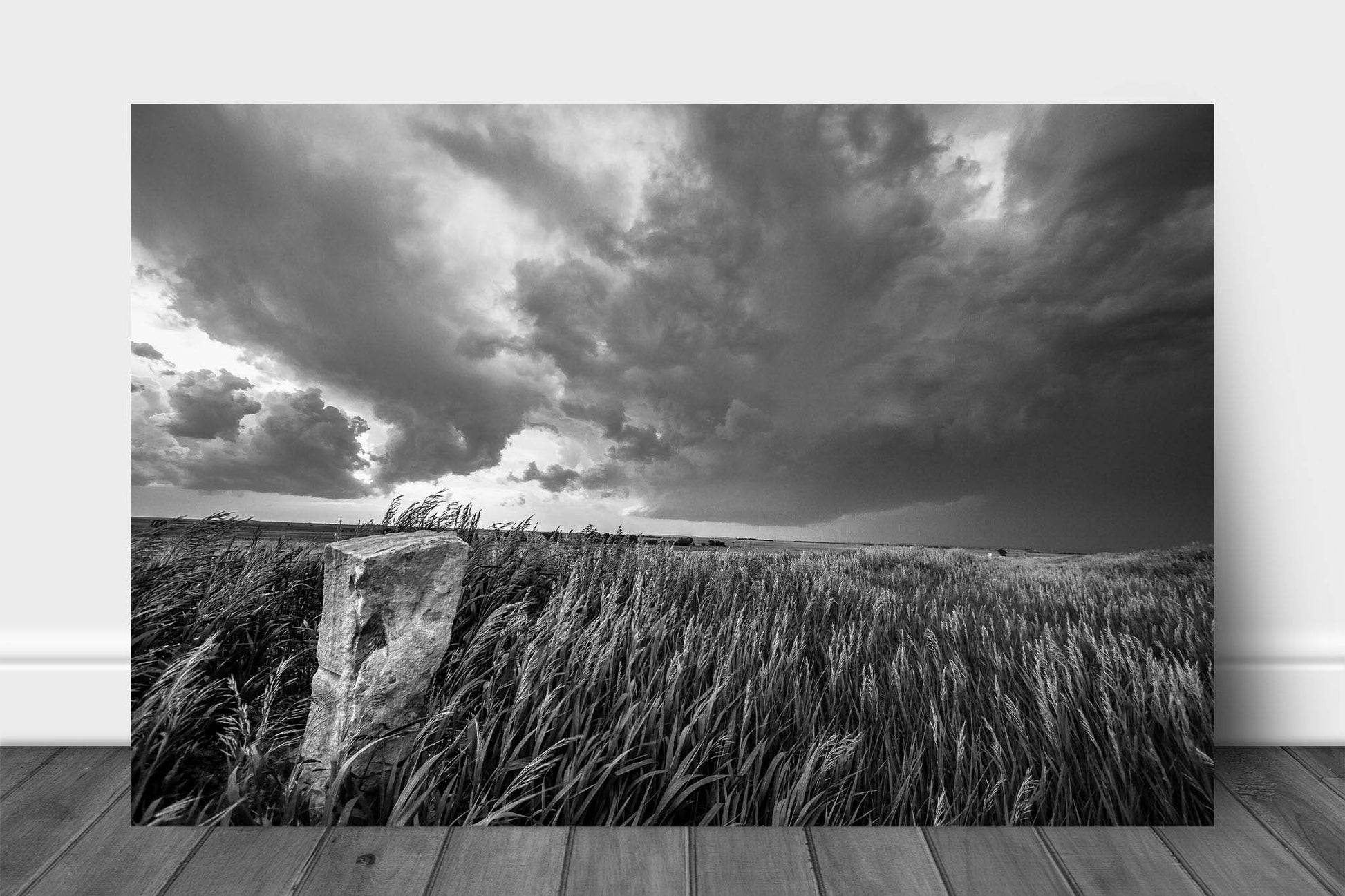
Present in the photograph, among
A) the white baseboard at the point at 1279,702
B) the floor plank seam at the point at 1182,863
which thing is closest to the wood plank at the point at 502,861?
the floor plank seam at the point at 1182,863

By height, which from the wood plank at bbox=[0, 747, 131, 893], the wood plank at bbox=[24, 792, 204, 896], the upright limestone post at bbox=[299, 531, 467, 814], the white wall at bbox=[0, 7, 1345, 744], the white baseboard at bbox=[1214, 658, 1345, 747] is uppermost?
the white wall at bbox=[0, 7, 1345, 744]

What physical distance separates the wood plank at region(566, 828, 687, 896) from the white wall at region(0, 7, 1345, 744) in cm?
178

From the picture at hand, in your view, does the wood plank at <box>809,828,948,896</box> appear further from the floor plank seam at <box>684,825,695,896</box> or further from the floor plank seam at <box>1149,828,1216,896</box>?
the floor plank seam at <box>1149,828,1216,896</box>

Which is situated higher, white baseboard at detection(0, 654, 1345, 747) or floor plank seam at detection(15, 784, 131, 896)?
white baseboard at detection(0, 654, 1345, 747)

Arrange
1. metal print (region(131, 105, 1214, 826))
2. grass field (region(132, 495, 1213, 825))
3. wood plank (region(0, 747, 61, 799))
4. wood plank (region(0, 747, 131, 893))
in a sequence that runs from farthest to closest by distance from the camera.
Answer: wood plank (region(0, 747, 61, 799)) → metal print (region(131, 105, 1214, 826)) → grass field (region(132, 495, 1213, 825)) → wood plank (region(0, 747, 131, 893))

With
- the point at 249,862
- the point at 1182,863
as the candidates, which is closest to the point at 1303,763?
the point at 1182,863

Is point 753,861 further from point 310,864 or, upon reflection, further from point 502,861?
point 310,864

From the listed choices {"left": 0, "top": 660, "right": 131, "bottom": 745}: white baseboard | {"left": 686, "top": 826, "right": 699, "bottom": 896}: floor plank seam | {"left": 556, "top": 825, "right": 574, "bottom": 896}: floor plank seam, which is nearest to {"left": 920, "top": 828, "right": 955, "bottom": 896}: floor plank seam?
{"left": 686, "top": 826, "right": 699, "bottom": 896}: floor plank seam

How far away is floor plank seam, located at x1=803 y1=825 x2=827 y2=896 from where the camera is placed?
2053 mm

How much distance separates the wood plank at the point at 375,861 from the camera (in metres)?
2.05
